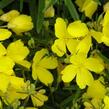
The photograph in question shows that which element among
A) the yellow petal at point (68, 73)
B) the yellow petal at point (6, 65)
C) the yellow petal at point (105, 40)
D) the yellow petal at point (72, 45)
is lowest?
the yellow petal at point (68, 73)

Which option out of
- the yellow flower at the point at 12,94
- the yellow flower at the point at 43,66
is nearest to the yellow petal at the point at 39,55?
the yellow flower at the point at 43,66

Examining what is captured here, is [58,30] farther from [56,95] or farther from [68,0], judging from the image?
[56,95]

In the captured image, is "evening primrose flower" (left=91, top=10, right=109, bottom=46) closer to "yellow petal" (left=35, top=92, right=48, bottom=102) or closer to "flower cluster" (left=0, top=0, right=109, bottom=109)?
"flower cluster" (left=0, top=0, right=109, bottom=109)

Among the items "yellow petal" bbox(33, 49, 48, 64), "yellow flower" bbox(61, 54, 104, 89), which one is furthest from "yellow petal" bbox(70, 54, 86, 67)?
"yellow petal" bbox(33, 49, 48, 64)

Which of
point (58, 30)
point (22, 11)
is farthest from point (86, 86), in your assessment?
point (22, 11)

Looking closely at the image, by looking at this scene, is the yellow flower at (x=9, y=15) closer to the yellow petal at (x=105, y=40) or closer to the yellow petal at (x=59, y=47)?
the yellow petal at (x=59, y=47)
